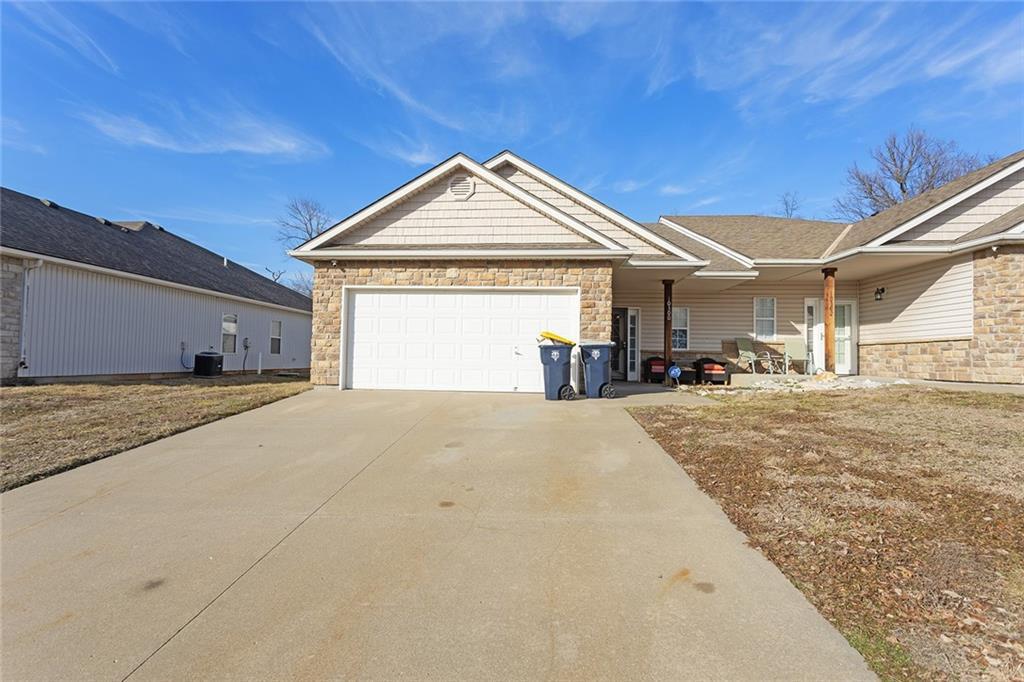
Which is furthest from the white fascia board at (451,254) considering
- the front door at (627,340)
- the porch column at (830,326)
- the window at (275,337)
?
the window at (275,337)

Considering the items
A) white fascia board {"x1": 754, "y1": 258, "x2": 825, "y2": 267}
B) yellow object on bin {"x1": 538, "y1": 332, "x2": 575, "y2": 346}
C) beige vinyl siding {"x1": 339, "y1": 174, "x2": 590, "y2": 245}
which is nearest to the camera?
yellow object on bin {"x1": 538, "y1": 332, "x2": 575, "y2": 346}

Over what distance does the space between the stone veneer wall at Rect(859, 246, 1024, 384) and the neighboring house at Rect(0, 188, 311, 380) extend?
21.8m

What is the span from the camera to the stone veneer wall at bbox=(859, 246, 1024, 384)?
10.2 meters

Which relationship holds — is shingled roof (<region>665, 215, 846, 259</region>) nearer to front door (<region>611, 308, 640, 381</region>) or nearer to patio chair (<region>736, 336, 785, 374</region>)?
patio chair (<region>736, 336, 785, 374</region>)

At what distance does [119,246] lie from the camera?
15875 mm

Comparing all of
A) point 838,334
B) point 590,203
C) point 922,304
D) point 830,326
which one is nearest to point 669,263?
point 590,203

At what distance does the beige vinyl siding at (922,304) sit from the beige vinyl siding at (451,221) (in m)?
9.91

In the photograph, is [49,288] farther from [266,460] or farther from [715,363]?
[715,363]

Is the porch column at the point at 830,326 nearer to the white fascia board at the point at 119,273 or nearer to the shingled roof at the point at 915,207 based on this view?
the shingled roof at the point at 915,207

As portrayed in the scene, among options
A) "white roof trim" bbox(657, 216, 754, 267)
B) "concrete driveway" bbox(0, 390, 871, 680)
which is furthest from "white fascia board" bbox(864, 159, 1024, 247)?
"concrete driveway" bbox(0, 390, 871, 680)

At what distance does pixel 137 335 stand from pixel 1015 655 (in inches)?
740

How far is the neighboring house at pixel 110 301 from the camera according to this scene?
11852mm

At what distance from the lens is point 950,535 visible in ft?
10.4

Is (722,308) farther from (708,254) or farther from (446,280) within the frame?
(446,280)
